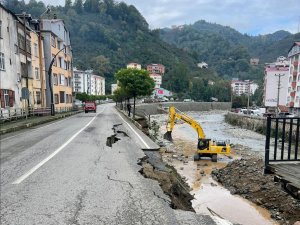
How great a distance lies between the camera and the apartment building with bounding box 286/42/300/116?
4700 centimetres

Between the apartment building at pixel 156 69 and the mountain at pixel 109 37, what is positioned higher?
the mountain at pixel 109 37

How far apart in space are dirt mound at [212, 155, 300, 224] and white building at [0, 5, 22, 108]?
57.9 ft

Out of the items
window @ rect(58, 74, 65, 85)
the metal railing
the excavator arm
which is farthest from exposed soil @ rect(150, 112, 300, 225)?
window @ rect(58, 74, 65, 85)

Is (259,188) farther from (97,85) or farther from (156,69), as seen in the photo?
(156,69)

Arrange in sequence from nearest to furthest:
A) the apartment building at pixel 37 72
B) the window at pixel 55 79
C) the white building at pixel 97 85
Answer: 1. the apartment building at pixel 37 72
2. the window at pixel 55 79
3. the white building at pixel 97 85

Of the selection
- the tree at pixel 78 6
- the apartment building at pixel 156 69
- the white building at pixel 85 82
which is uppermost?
the tree at pixel 78 6

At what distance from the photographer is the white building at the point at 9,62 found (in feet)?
66.2

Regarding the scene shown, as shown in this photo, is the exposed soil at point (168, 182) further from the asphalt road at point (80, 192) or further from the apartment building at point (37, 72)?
the apartment building at point (37, 72)

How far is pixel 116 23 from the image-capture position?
17188 cm

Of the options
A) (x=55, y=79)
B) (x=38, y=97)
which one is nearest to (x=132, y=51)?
(x=55, y=79)

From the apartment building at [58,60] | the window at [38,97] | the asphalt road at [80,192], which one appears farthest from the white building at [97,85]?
the asphalt road at [80,192]

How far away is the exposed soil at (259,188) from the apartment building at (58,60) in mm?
26236

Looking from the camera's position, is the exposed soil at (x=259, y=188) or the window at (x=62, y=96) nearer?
the exposed soil at (x=259, y=188)

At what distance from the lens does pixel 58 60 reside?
36844 mm
